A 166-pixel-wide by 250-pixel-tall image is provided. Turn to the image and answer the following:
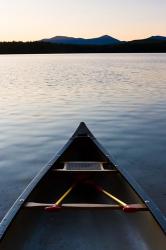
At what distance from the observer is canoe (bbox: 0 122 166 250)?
768 centimetres

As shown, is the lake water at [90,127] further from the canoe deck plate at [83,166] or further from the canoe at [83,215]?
the canoe deck plate at [83,166]

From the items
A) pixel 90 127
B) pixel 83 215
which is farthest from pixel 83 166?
pixel 90 127

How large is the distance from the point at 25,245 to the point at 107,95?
107 ft

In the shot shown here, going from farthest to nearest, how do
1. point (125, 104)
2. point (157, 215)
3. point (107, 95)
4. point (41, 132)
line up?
1. point (107, 95)
2. point (125, 104)
3. point (41, 132)
4. point (157, 215)

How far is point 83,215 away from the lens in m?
9.17

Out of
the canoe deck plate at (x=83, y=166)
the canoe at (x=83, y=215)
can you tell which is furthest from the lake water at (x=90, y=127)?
the canoe deck plate at (x=83, y=166)

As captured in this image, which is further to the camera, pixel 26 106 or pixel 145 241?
pixel 26 106

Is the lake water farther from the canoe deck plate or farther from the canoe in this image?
the canoe deck plate

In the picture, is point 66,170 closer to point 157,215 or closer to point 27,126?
point 157,215

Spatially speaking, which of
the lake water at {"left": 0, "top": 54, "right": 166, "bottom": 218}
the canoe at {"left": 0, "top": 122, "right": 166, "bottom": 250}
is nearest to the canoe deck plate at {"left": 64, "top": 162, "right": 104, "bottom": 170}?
the canoe at {"left": 0, "top": 122, "right": 166, "bottom": 250}

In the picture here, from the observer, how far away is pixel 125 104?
3303 cm

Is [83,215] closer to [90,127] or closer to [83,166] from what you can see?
[83,166]

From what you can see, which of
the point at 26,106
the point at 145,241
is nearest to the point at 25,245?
the point at 145,241

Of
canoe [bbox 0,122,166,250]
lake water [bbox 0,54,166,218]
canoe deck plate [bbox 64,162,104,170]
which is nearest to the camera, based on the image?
canoe [bbox 0,122,166,250]
